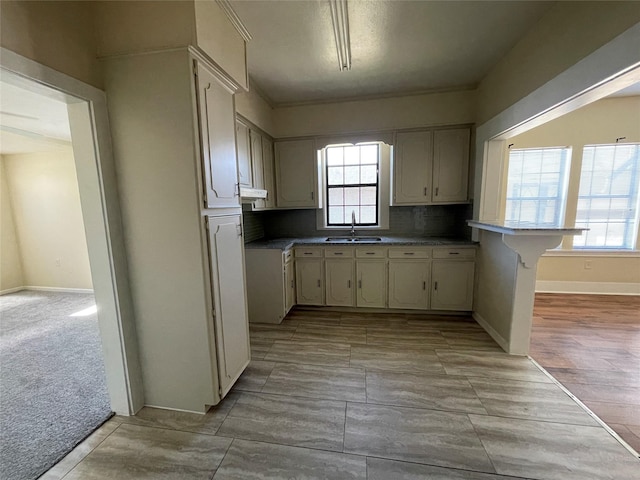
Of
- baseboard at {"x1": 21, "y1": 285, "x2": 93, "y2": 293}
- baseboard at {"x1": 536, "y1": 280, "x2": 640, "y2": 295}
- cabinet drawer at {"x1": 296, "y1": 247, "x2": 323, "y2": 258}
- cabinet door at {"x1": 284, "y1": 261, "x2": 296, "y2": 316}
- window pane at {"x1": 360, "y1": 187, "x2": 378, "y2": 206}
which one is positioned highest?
window pane at {"x1": 360, "y1": 187, "x2": 378, "y2": 206}

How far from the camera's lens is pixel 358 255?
11.0 feet

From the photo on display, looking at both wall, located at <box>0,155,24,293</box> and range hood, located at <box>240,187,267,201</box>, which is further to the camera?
wall, located at <box>0,155,24,293</box>

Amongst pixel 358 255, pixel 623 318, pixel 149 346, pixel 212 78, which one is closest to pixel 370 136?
pixel 358 255

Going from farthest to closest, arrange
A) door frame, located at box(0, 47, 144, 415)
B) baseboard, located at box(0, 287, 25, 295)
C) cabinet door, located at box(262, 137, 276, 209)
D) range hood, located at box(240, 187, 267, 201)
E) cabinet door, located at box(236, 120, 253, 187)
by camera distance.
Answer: baseboard, located at box(0, 287, 25, 295) → cabinet door, located at box(262, 137, 276, 209) → cabinet door, located at box(236, 120, 253, 187) → range hood, located at box(240, 187, 267, 201) → door frame, located at box(0, 47, 144, 415)

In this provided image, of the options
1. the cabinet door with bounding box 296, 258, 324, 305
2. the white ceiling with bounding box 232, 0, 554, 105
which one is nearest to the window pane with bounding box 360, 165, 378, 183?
the white ceiling with bounding box 232, 0, 554, 105

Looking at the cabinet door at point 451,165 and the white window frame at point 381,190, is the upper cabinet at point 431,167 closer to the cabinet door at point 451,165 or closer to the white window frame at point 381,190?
the cabinet door at point 451,165

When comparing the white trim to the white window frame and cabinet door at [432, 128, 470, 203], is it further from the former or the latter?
cabinet door at [432, 128, 470, 203]

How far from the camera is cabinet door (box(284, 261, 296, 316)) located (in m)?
3.18

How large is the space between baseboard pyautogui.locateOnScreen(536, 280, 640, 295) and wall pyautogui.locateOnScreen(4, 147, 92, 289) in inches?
290

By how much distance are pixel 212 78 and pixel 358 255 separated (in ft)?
7.86

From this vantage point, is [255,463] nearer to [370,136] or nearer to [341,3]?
[341,3]

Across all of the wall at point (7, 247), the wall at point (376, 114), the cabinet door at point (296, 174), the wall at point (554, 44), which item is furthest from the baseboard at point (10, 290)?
→ the wall at point (554, 44)

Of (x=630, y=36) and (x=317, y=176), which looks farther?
(x=317, y=176)

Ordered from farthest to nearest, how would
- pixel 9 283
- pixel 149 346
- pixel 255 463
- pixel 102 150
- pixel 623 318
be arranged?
pixel 9 283
pixel 623 318
pixel 149 346
pixel 102 150
pixel 255 463
